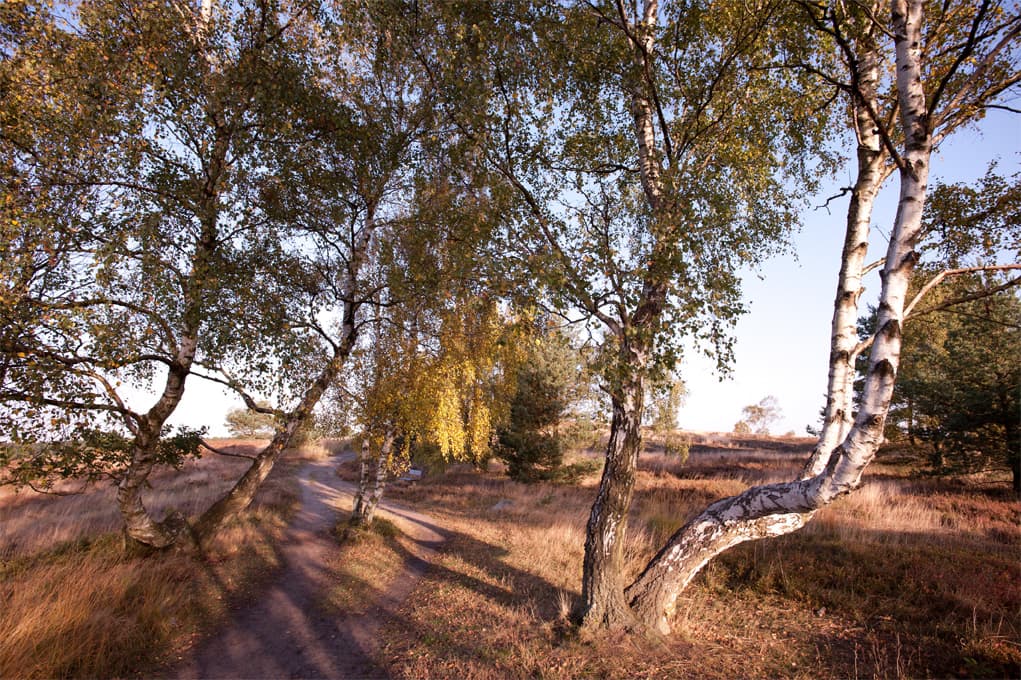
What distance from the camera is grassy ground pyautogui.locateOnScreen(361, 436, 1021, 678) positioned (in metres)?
5.39

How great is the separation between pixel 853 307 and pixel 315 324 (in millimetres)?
10521

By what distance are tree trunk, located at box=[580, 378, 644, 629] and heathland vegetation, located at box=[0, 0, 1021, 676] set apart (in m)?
0.05

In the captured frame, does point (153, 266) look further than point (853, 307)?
Yes

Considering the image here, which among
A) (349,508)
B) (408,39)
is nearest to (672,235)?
(408,39)

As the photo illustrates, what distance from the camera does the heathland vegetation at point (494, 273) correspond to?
5574mm

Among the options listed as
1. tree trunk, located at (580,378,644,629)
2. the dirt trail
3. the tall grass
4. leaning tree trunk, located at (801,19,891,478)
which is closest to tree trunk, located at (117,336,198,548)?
the tall grass

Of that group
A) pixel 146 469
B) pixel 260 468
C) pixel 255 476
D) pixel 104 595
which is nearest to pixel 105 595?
pixel 104 595

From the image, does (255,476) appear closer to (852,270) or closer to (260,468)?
(260,468)

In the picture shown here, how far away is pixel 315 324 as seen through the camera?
10242 mm

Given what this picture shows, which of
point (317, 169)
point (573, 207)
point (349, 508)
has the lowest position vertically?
point (349, 508)

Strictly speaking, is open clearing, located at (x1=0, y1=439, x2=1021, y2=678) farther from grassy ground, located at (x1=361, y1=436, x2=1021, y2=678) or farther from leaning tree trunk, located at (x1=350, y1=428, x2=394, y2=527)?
leaning tree trunk, located at (x1=350, y1=428, x2=394, y2=527)

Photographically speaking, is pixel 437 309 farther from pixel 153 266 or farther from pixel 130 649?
pixel 130 649

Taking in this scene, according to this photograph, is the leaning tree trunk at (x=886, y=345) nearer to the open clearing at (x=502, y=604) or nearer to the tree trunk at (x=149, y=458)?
the open clearing at (x=502, y=604)

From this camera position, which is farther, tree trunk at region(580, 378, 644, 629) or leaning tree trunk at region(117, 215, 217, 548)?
leaning tree trunk at region(117, 215, 217, 548)
